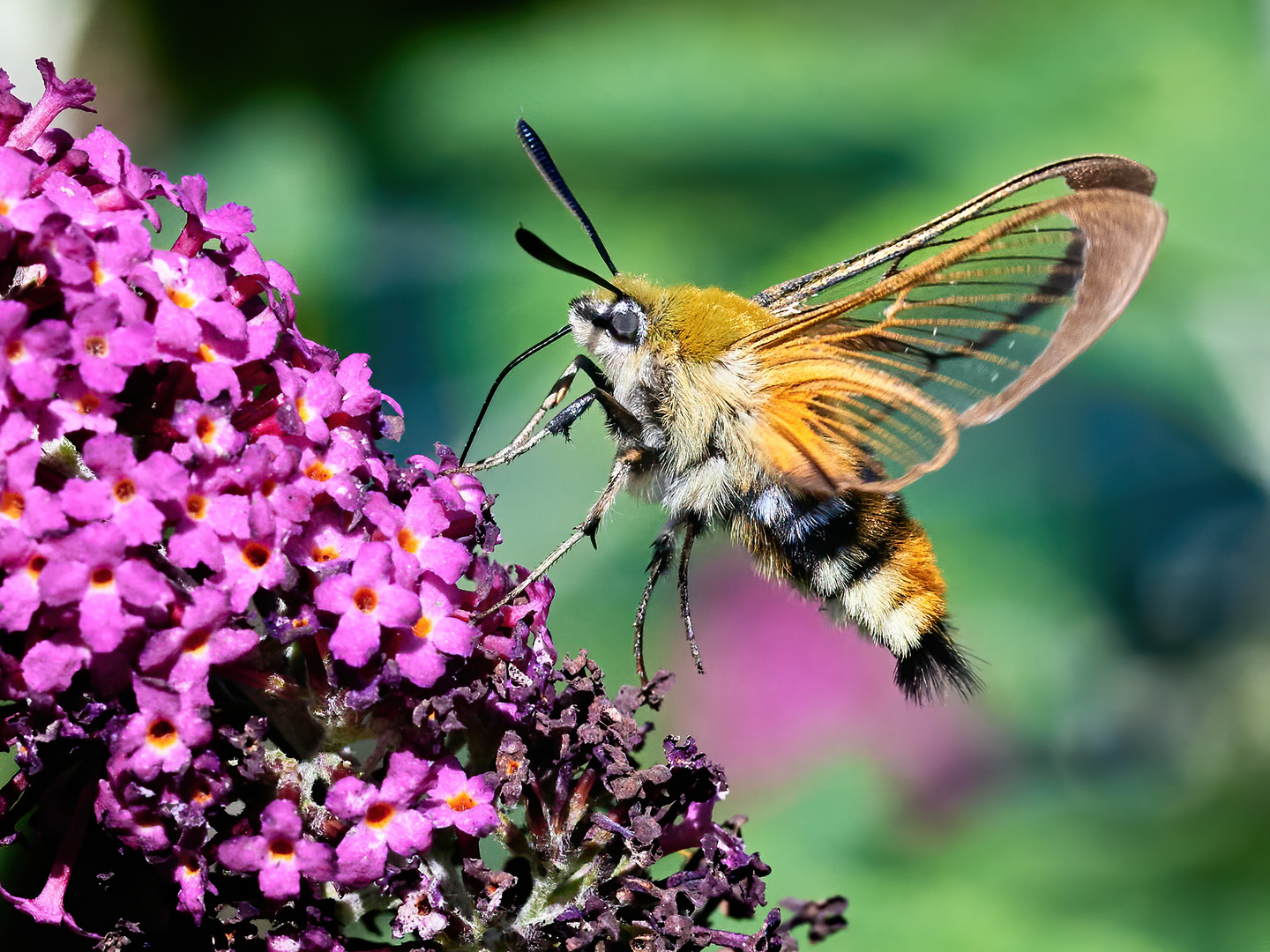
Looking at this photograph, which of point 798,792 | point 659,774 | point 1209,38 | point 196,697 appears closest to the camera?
point 196,697

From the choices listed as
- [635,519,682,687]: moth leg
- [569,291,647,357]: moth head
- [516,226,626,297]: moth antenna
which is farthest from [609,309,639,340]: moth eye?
[635,519,682,687]: moth leg

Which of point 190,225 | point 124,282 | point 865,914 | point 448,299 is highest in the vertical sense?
point 448,299

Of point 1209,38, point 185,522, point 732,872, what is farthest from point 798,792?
point 1209,38

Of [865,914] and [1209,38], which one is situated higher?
[1209,38]

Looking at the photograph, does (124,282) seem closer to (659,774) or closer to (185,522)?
(185,522)

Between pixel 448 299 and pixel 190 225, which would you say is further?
pixel 448 299

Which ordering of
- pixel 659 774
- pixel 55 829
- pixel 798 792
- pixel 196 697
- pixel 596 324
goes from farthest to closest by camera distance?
pixel 798 792 < pixel 596 324 < pixel 659 774 < pixel 55 829 < pixel 196 697

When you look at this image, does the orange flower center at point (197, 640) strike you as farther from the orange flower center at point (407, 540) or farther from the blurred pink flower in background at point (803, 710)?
the blurred pink flower in background at point (803, 710)
